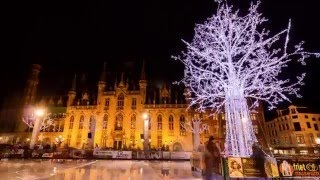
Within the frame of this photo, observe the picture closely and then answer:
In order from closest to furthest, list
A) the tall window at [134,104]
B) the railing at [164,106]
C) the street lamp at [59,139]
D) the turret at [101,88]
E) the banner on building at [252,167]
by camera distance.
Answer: the banner on building at [252,167] < the railing at [164,106] < the street lamp at [59,139] < the tall window at [134,104] < the turret at [101,88]

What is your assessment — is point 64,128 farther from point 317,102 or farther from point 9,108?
point 317,102

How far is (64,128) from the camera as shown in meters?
49.2

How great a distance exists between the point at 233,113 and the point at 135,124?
31300mm

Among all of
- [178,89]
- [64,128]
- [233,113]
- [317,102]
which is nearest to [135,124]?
[178,89]

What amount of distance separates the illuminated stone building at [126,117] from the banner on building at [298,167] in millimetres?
34643

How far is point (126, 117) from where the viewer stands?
47.4 m

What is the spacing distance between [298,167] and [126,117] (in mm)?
40175

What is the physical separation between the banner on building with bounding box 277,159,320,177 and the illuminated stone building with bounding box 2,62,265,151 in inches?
1364

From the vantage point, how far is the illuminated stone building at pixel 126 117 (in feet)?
148

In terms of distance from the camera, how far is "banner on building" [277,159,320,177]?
372 inches

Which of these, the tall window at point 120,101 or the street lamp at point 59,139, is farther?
the tall window at point 120,101

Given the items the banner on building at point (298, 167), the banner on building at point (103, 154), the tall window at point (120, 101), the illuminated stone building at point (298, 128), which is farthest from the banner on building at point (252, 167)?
the illuminated stone building at point (298, 128)

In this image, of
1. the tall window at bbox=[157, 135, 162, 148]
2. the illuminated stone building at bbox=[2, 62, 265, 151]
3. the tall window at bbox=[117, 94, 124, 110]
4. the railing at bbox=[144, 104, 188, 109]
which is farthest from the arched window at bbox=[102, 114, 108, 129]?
the tall window at bbox=[157, 135, 162, 148]

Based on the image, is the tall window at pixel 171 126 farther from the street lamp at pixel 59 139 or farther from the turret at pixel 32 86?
the turret at pixel 32 86
